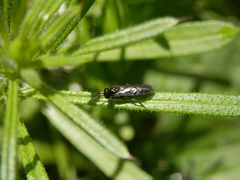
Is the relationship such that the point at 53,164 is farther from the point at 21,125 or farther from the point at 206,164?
the point at 21,125

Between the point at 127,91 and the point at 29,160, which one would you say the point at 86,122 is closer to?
the point at 29,160

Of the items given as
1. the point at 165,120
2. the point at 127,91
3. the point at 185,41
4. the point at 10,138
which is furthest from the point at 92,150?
the point at 10,138

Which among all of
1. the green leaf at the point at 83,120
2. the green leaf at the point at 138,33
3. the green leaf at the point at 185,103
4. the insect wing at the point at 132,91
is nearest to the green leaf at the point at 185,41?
the insect wing at the point at 132,91

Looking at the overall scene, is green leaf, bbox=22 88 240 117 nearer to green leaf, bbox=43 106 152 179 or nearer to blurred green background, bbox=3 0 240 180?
green leaf, bbox=43 106 152 179

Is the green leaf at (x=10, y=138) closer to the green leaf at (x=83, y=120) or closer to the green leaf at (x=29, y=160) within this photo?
the green leaf at (x=83, y=120)

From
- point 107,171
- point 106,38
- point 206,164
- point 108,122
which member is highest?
point 106,38

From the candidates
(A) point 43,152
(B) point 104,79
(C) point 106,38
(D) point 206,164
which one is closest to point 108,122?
(B) point 104,79
